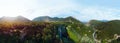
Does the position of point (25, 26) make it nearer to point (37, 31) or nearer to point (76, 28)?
point (37, 31)

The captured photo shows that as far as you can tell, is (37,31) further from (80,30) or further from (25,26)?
(80,30)

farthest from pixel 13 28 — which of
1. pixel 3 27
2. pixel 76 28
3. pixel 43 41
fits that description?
pixel 76 28

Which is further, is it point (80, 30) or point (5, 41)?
point (5, 41)

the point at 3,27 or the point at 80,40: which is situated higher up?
the point at 80,40

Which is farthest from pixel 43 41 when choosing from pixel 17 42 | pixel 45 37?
pixel 17 42

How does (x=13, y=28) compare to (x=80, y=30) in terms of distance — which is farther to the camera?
(x=13, y=28)

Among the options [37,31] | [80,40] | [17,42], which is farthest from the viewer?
[37,31]

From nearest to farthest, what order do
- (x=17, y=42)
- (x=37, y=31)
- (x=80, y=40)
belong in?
(x=80, y=40)
(x=17, y=42)
(x=37, y=31)

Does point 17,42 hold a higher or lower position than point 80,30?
lower
